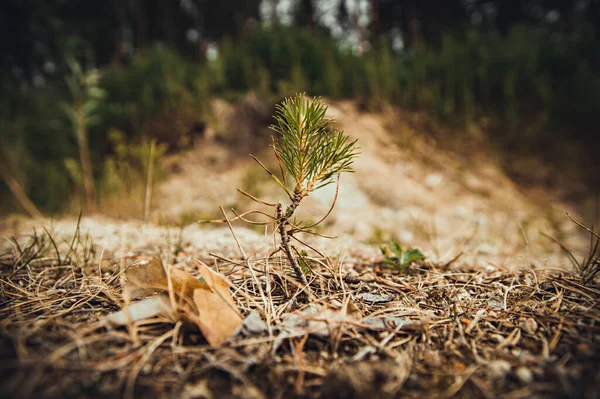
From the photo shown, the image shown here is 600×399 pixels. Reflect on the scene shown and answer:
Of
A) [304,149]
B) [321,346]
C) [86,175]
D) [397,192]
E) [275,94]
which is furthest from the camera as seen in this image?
[275,94]

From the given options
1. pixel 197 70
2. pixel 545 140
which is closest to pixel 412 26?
pixel 545 140

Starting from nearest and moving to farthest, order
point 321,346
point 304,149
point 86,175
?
point 321,346 → point 304,149 → point 86,175

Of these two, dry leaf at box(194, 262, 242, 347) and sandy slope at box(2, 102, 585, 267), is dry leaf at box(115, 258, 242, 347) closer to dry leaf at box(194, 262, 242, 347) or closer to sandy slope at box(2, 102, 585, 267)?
dry leaf at box(194, 262, 242, 347)

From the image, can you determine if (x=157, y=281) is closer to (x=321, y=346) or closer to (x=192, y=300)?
(x=192, y=300)

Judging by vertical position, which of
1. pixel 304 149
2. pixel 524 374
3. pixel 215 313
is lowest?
pixel 524 374

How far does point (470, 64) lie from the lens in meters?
5.41

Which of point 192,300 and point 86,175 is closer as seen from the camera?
point 192,300

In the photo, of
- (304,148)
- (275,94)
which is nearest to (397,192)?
(275,94)

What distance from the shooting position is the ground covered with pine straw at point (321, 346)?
667mm

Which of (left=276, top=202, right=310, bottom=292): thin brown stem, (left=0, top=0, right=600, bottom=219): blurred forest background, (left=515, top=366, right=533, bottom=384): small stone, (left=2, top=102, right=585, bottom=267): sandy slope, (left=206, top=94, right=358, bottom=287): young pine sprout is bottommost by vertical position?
(left=515, top=366, right=533, bottom=384): small stone

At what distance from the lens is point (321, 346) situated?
2.73 feet

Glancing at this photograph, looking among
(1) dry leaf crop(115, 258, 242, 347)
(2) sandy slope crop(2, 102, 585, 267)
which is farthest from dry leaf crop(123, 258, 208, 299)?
(2) sandy slope crop(2, 102, 585, 267)

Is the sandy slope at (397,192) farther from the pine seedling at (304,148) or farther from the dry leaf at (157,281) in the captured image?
the dry leaf at (157,281)

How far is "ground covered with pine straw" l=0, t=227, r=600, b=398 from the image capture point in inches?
26.2
